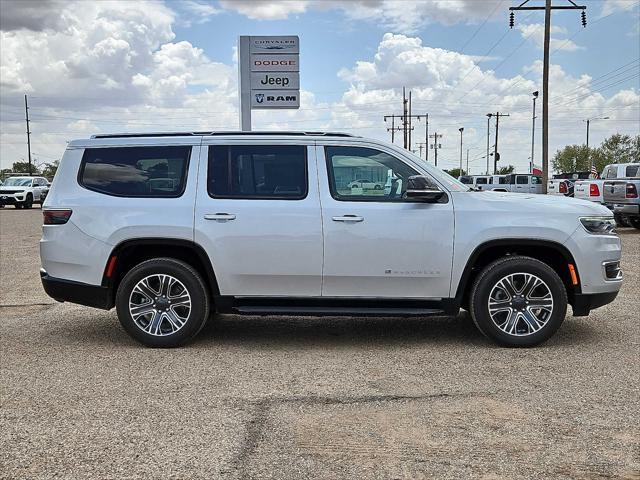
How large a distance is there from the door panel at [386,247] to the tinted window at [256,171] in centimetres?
37

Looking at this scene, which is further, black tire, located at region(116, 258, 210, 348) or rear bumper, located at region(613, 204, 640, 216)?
rear bumper, located at region(613, 204, 640, 216)

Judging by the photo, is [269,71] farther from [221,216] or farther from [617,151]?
[617,151]

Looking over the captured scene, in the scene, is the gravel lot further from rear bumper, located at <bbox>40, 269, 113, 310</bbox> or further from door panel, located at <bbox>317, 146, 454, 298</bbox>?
door panel, located at <bbox>317, 146, 454, 298</bbox>

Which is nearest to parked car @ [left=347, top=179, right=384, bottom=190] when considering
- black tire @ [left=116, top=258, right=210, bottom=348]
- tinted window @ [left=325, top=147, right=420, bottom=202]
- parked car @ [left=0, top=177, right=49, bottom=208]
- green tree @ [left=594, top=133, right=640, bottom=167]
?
tinted window @ [left=325, top=147, right=420, bottom=202]

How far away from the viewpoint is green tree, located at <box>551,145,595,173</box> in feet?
288

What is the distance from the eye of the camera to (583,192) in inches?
811

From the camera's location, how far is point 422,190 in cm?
567

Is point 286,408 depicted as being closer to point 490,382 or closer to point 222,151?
point 490,382

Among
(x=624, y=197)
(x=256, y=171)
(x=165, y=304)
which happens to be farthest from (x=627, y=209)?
(x=165, y=304)

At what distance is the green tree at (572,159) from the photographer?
288 feet

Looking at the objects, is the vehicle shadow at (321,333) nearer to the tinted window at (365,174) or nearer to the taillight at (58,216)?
the taillight at (58,216)

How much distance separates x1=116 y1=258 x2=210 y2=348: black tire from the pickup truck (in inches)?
589

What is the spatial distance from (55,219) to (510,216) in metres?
4.11

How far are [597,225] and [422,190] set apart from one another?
5.38ft
